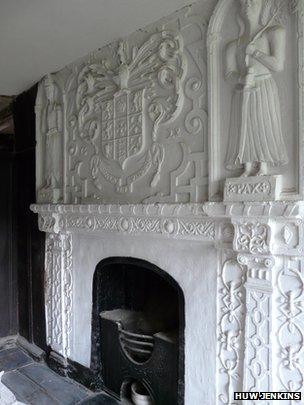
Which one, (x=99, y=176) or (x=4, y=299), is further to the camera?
(x=4, y=299)

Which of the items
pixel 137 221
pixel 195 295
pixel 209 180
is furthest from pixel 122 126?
pixel 195 295

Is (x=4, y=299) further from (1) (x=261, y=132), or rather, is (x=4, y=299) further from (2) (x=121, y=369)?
(1) (x=261, y=132)

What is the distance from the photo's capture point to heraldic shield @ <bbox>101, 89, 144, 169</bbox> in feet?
6.90

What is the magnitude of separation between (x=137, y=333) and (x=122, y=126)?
136 cm

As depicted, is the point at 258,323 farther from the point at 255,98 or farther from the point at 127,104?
the point at 127,104

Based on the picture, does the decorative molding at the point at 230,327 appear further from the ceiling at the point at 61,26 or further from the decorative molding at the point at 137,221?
the ceiling at the point at 61,26

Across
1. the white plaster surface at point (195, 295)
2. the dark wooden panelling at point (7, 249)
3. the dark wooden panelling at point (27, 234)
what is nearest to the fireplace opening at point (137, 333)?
the white plaster surface at point (195, 295)

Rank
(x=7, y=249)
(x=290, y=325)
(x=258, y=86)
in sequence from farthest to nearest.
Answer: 1. (x=7, y=249)
2. (x=258, y=86)
3. (x=290, y=325)

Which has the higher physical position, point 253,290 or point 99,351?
point 253,290

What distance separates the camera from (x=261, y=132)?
153 cm

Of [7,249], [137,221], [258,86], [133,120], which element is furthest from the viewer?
[7,249]

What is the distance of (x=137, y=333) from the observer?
2240mm

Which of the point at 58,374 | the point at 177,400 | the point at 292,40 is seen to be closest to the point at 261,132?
the point at 292,40

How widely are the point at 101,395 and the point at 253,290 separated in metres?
1.46
